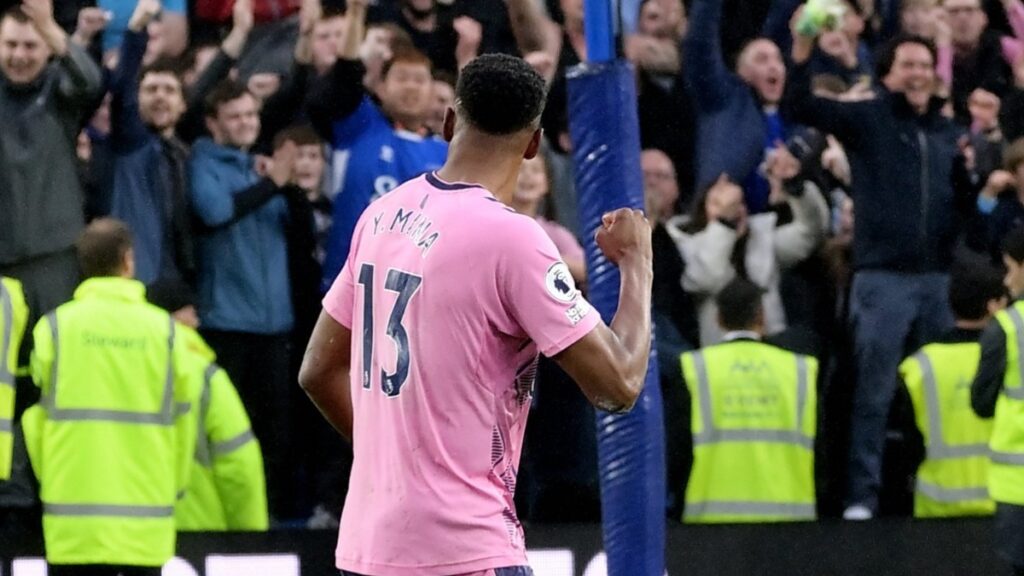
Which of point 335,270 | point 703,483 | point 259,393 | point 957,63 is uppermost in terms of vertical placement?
point 957,63

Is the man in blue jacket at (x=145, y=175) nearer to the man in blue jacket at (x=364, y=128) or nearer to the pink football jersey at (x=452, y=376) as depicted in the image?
the man in blue jacket at (x=364, y=128)

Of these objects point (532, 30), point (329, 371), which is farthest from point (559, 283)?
point (532, 30)

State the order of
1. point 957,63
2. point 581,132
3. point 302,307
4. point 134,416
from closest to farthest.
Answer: point 581,132 → point 134,416 → point 302,307 → point 957,63

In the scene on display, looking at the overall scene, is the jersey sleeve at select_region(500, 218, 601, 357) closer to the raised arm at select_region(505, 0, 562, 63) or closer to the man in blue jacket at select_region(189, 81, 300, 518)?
the man in blue jacket at select_region(189, 81, 300, 518)

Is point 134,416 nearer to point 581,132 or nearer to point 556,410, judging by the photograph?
point 556,410

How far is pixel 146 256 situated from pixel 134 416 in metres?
1.24

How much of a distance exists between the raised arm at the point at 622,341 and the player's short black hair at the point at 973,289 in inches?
195

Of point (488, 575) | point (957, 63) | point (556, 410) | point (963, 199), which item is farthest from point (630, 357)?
point (957, 63)

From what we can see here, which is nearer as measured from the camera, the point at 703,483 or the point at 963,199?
the point at 703,483

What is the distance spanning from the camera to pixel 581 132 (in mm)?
5602

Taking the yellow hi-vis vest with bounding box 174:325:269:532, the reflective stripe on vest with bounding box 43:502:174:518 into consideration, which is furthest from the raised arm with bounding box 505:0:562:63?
the reflective stripe on vest with bounding box 43:502:174:518

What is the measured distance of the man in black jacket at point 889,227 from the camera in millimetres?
Answer: 8844

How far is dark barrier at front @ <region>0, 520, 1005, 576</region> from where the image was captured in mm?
8102

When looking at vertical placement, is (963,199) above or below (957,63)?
below
